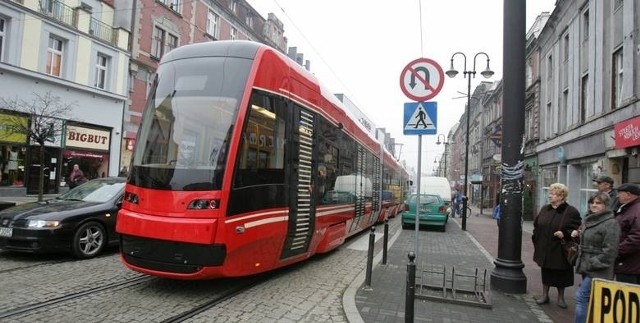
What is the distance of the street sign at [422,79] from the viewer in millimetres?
6133

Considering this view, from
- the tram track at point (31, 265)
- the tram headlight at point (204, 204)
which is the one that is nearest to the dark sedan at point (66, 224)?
the tram track at point (31, 265)

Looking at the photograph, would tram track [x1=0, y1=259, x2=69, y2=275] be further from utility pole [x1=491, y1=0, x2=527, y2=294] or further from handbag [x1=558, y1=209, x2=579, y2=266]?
handbag [x1=558, y1=209, x2=579, y2=266]

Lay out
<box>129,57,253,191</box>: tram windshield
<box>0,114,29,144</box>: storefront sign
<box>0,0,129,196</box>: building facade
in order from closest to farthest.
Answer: <box>129,57,253,191</box>: tram windshield
<box>0,114,29,144</box>: storefront sign
<box>0,0,129,196</box>: building facade

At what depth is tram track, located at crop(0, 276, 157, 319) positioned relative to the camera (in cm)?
481

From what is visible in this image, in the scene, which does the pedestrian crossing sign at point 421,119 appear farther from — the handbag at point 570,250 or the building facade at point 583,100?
the building facade at point 583,100

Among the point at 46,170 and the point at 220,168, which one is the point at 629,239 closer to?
the point at 220,168

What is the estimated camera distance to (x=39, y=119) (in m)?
14.7

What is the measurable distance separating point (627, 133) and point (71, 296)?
13.9 m

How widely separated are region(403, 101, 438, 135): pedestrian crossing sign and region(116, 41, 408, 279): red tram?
1641mm

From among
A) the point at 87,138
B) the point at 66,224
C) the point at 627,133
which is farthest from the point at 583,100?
the point at 87,138

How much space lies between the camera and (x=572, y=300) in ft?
21.6

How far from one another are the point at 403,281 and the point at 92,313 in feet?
14.3

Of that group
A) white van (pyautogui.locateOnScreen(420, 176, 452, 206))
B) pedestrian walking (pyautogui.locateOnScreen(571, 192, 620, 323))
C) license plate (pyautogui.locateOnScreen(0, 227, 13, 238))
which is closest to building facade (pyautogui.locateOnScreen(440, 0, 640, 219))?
white van (pyautogui.locateOnScreen(420, 176, 452, 206))

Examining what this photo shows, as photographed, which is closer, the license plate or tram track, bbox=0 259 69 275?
tram track, bbox=0 259 69 275
